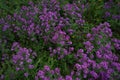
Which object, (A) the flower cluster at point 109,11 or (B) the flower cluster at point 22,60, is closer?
(B) the flower cluster at point 22,60

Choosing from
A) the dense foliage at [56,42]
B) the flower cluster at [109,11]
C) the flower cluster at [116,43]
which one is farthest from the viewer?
the flower cluster at [109,11]

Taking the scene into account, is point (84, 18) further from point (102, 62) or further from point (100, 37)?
point (102, 62)

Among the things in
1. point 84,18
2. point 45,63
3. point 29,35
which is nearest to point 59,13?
point 84,18

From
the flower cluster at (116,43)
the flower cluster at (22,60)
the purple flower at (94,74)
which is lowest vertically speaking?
the purple flower at (94,74)

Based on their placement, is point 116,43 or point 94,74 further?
point 116,43

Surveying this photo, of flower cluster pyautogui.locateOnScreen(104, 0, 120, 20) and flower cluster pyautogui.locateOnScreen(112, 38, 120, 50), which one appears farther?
flower cluster pyautogui.locateOnScreen(104, 0, 120, 20)

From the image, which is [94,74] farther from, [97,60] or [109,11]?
[109,11]

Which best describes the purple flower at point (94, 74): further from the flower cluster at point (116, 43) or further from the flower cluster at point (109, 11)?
the flower cluster at point (109, 11)

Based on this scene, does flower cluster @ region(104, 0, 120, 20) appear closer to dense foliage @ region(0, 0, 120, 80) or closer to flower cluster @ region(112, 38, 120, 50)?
dense foliage @ region(0, 0, 120, 80)

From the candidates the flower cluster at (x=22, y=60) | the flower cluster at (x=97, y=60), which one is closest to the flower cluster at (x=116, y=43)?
the flower cluster at (x=97, y=60)

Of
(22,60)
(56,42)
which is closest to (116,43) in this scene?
(56,42)

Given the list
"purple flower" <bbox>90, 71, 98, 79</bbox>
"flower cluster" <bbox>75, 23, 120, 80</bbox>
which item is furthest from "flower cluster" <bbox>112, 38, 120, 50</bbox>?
"purple flower" <bbox>90, 71, 98, 79</bbox>

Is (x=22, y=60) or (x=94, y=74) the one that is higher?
(x=22, y=60)

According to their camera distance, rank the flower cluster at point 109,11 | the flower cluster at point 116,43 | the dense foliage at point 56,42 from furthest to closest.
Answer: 1. the flower cluster at point 109,11
2. the flower cluster at point 116,43
3. the dense foliage at point 56,42
